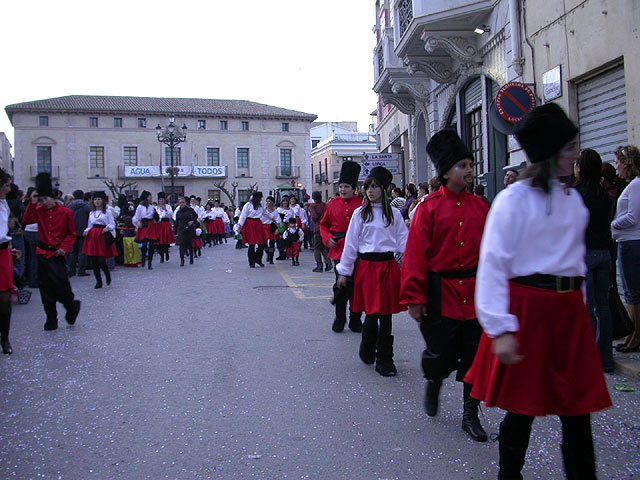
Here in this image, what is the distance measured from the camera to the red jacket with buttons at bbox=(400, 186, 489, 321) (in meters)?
3.89

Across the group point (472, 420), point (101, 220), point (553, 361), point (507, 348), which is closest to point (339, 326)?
point (472, 420)

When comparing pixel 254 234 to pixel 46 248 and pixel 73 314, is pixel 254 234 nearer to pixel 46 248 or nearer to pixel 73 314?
pixel 73 314

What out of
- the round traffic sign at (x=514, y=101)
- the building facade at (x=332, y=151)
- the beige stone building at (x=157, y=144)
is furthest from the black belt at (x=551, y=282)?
the building facade at (x=332, y=151)

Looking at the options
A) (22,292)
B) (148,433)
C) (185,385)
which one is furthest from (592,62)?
(22,292)

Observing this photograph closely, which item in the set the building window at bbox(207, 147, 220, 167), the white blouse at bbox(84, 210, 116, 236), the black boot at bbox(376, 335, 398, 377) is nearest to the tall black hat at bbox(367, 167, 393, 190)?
the black boot at bbox(376, 335, 398, 377)

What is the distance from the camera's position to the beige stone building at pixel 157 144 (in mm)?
60281

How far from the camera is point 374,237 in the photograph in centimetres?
547

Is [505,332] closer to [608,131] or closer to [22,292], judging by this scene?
[608,131]

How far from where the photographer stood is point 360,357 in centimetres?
587

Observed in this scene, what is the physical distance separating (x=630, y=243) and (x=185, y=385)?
13.5 feet

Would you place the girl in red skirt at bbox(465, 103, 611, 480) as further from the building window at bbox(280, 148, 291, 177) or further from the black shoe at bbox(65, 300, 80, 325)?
the building window at bbox(280, 148, 291, 177)

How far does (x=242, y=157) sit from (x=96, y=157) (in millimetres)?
14712

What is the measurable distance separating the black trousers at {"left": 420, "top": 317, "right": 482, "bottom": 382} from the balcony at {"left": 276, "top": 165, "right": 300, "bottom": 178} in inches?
2478

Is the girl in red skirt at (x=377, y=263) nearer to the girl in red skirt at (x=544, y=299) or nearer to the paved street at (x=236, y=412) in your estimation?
the paved street at (x=236, y=412)
